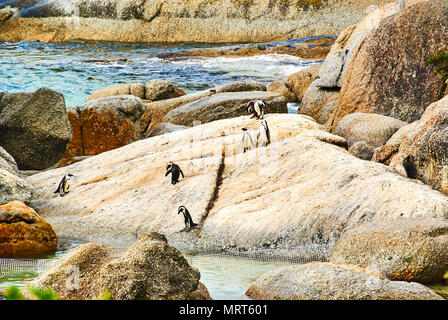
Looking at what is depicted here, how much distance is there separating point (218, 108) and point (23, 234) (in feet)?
29.6

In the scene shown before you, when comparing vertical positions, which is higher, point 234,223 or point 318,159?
A: point 318,159

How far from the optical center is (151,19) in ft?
160

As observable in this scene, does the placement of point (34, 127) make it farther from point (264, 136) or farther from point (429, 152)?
point (429, 152)

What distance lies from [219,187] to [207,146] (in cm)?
118

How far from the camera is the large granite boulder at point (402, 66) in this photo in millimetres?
14367

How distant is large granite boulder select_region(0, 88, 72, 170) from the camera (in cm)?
1650

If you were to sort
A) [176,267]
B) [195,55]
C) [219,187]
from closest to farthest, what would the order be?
[176,267] → [219,187] → [195,55]

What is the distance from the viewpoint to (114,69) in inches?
1321

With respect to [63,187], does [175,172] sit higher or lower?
higher

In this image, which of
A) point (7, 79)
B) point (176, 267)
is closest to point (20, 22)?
point (7, 79)

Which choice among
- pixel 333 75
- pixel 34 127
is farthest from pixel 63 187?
pixel 333 75

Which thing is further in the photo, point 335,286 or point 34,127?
point 34,127

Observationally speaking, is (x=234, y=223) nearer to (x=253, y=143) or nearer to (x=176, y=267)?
(x=253, y=143)

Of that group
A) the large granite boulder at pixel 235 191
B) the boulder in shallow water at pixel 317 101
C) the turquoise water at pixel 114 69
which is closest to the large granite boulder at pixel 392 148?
the large granite boulder at pixel 235 191
